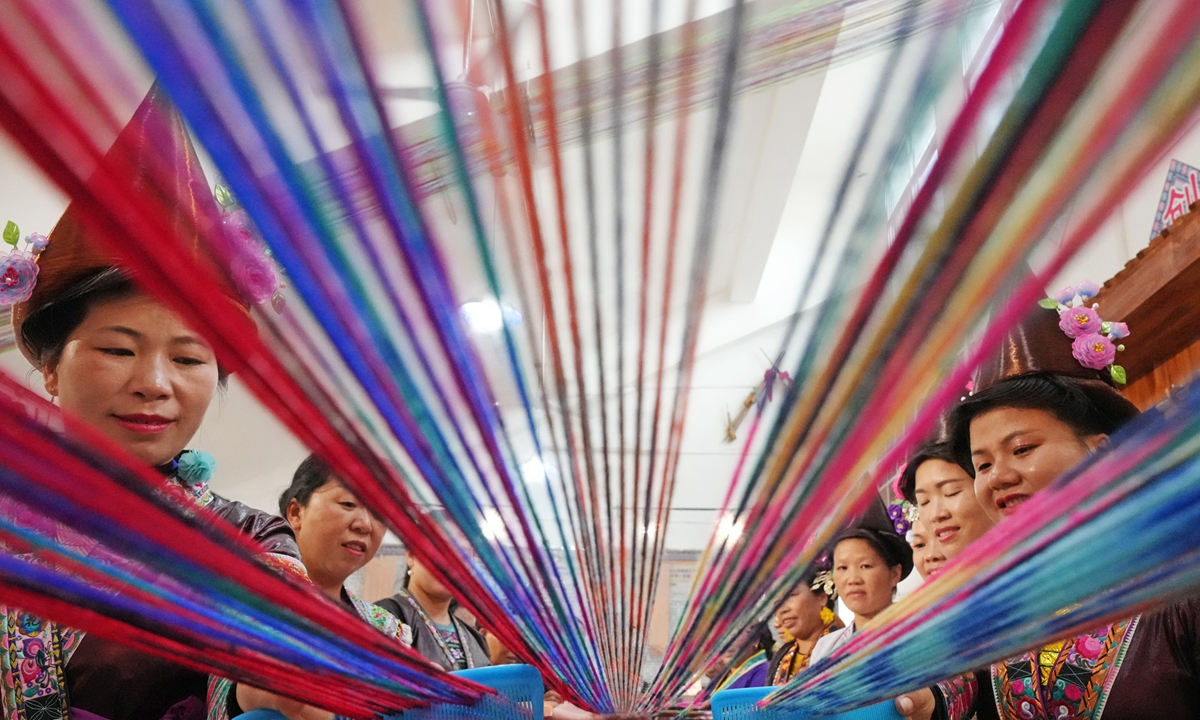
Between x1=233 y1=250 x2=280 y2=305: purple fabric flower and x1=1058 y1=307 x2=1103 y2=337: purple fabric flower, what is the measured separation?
1027 mm

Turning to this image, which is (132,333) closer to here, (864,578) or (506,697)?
(506,697)

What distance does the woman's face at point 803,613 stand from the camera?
7.55ft

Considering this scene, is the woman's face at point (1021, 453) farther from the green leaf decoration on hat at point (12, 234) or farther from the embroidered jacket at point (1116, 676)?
the green leaf decoration on hat at point (12, 234)

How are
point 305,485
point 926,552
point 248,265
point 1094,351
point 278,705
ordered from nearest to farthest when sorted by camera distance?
point 248,265, point 278,705, point 1094,351, point 305,485, point 926,552

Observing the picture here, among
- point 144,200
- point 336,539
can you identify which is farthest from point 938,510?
point 144,200

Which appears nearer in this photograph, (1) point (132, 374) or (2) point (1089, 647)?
(1) point (132, 374)

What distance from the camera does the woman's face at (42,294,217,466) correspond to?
802 millimetres

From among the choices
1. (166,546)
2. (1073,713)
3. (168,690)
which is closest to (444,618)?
(168,690)

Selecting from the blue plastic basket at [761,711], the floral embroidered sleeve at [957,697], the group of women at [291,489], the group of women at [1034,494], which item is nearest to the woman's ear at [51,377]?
the group of women at [291,489]

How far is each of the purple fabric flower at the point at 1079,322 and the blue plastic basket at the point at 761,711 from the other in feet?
1.83

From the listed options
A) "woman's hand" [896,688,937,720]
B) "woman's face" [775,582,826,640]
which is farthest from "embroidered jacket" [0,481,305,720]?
"woman's face" [775,582,826,640]

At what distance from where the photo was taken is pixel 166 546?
1.34 ft

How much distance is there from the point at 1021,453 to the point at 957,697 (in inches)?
11.6

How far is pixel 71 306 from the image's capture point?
0.84 m
